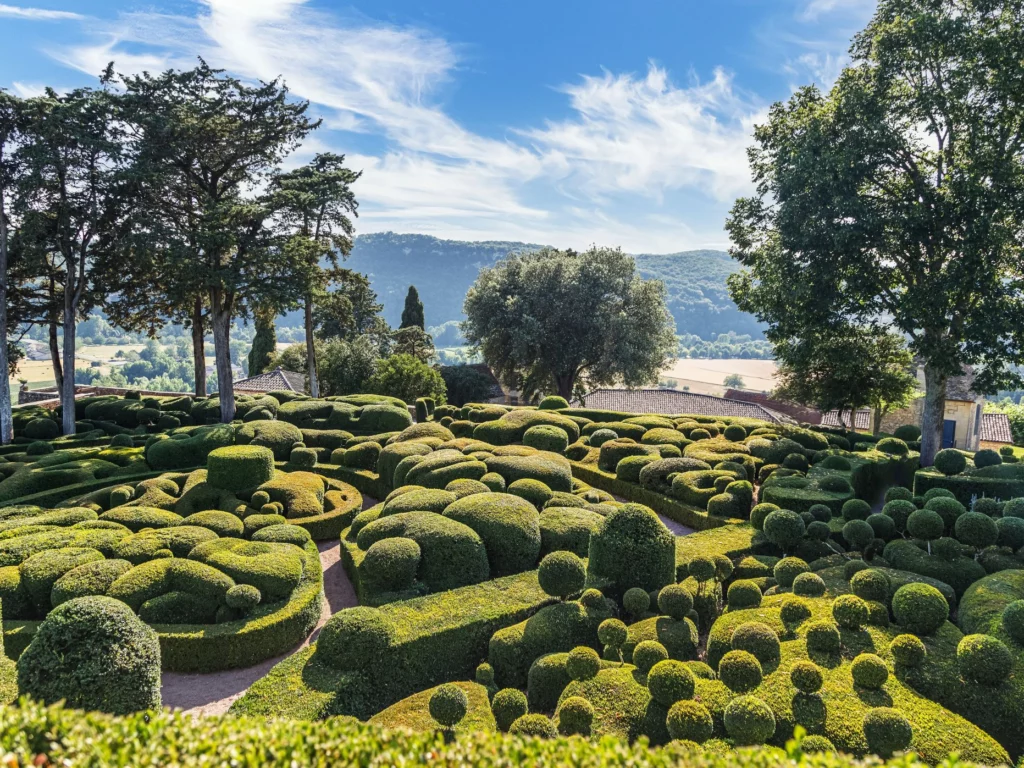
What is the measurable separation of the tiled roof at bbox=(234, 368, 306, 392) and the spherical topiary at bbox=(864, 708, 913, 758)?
140ft

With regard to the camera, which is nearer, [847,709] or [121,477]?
[847,709]

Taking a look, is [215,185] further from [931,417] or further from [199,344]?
[931,417]

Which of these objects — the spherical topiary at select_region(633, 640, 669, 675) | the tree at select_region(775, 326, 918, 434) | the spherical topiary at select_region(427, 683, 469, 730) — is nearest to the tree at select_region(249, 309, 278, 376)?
the tree at select_region(775, 326, 918, 434)

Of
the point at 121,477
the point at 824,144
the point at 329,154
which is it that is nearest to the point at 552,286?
the point at 329,154

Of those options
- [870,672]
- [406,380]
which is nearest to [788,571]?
[870,672]

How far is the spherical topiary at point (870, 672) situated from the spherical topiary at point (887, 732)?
865 millimetres

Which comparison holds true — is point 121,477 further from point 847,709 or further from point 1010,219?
point 1010,219

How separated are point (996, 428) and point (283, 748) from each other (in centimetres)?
5244

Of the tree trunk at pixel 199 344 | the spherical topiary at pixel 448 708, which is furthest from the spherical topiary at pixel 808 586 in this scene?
the tree trunk at pixel 199 344

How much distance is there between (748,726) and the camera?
7.23m

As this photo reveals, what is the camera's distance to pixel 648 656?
28.8 ft

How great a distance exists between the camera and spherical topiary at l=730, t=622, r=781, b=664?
8.76 m

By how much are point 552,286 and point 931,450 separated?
24104 mm

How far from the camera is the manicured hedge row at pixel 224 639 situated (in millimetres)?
10641
